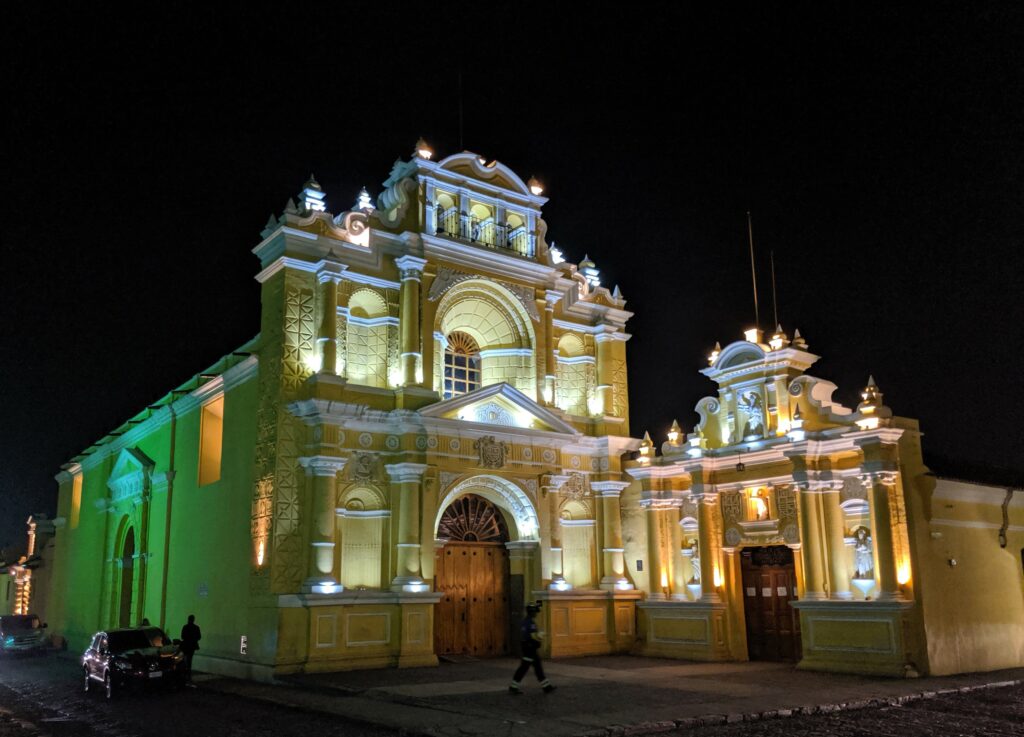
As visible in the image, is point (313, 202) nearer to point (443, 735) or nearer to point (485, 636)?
point (485, 636)

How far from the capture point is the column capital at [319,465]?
64.7 feet

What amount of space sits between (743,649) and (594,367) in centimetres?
842

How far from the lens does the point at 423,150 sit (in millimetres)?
23109

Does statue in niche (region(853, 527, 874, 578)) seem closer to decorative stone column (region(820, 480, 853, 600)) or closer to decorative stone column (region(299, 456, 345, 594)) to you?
decorative stone column (region(820, 480, 853, 600))

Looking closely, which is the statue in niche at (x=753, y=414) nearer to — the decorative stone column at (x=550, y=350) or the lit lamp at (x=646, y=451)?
→ the lit lamp at (x=646, y=451)

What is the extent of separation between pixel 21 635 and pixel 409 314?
19578mm

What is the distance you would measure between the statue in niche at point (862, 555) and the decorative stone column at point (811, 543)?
0.69 meters

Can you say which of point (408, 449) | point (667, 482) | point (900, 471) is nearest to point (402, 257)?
point (408, 449)

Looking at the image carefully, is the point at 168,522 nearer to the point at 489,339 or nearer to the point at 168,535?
the point at 168,535

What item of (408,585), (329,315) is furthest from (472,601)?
(329,315)

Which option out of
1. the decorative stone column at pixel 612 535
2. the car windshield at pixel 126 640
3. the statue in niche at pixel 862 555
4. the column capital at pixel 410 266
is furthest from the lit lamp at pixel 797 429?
the car windshield at pixel 126 640

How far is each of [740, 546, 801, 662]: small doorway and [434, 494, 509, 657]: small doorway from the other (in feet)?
19.4

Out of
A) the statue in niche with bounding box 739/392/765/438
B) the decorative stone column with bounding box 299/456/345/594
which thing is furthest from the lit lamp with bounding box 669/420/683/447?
the decorative stone column with bounding box 299/456/345/594

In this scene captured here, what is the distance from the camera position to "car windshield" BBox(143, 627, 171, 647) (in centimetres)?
1797
